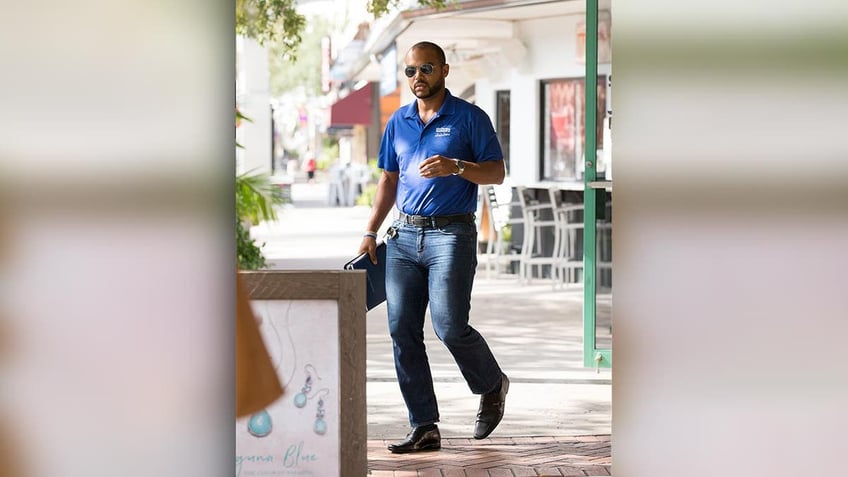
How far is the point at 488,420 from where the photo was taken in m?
6.10

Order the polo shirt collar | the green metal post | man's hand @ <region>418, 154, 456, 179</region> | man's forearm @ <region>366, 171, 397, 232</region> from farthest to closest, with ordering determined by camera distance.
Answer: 1. the green metal post
2. man's forearm @ <region>366, 171, 397, 232</region>
3. the polo shirt collar
4. man's hand @ <region>418, 154, 456, 179</region>

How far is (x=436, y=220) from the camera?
18.7 ft

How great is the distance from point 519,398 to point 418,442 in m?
1.61

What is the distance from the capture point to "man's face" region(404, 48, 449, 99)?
→ 5.72m

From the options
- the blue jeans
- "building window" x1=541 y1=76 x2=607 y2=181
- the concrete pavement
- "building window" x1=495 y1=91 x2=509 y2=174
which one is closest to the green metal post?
the concrete pavement

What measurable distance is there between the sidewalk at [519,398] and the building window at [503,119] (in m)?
3.14

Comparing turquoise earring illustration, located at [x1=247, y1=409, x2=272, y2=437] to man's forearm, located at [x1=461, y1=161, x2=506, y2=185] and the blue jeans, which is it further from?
man's forearm, located at [x1=461, y1=161, x2=506, y2=185]

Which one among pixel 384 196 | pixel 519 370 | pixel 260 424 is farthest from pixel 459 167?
pixel 519 370

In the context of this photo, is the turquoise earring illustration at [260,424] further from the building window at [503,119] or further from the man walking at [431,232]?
the building window at [503,119]

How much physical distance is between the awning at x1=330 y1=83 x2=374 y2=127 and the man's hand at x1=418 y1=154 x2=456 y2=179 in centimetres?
2799

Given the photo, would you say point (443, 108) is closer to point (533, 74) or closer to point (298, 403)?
point (298, 403)
